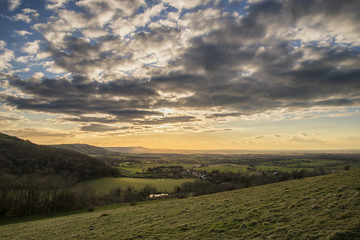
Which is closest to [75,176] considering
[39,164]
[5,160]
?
[39,164]

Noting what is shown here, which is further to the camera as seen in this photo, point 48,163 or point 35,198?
point 48,163

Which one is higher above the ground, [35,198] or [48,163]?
[48,163]

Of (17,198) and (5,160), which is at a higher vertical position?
(5,160)

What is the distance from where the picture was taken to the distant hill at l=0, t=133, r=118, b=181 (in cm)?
9988

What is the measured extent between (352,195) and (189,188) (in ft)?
270

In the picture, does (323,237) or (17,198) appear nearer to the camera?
(323,237)

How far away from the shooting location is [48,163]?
11244cm

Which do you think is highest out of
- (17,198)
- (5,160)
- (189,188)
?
(5,160)

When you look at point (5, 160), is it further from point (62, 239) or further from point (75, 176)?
point (62, 239)

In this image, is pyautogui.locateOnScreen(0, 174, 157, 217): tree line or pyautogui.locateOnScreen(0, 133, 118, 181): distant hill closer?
pyautogui.locateOnScreen(0, 174, 157, 217): tree line

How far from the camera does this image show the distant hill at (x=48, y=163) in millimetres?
99875

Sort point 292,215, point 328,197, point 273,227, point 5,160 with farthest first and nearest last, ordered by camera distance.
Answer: point 5,160 < point 328,197 < point 292,215 < point 273,227

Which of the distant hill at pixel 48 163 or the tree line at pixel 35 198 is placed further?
the distant hill at pixel 48 163

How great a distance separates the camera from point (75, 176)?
353 ft
